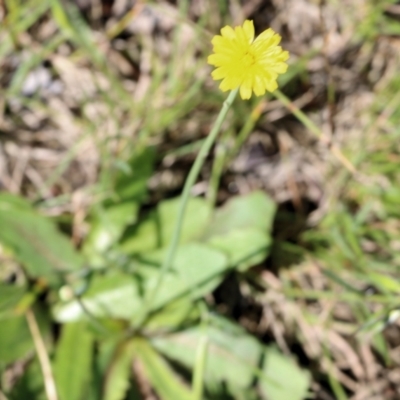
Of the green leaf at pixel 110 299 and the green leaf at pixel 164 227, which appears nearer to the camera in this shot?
the green leaf at pixel 110 299

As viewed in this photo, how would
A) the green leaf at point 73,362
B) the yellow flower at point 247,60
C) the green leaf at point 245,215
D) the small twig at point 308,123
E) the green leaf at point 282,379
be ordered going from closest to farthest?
the yellow flower at point 247,60 → the small twig at point 308,123 → the green leaf at point 73,362 → the green leaf at point 282,379 → the green leaf at point 245,215

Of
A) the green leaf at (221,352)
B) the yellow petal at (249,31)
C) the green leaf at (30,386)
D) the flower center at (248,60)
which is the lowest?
the green leaf at (221,352)

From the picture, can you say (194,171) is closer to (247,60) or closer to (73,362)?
(247,60)

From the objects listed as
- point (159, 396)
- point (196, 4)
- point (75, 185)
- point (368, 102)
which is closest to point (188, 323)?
point (159, 396)

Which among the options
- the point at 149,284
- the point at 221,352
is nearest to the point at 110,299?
the point at 149,284

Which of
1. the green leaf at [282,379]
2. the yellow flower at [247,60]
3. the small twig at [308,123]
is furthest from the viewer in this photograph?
the green leaf at [282,379]

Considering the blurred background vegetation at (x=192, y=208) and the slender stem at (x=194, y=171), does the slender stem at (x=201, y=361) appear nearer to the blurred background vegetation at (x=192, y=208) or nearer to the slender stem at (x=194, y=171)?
the blurred background vegetation at (x=192, y=208)

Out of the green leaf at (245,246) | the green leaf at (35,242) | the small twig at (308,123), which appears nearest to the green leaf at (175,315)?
the green leaf at (245,246)

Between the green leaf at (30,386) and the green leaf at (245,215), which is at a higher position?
the green leaf at (245,215)
